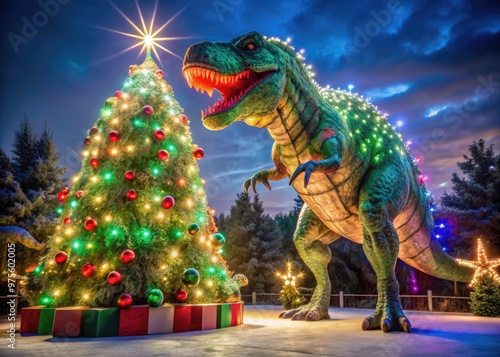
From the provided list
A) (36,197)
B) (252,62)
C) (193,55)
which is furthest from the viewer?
(36,197)

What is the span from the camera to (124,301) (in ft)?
15.6

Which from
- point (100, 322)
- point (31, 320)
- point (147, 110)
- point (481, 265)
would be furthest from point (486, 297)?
point (31, 320)

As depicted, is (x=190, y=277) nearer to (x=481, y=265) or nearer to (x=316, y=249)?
(x=316, y=249)

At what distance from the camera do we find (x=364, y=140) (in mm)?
5809

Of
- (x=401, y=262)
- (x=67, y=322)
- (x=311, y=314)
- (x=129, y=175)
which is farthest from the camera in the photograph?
(x=401, y=262)

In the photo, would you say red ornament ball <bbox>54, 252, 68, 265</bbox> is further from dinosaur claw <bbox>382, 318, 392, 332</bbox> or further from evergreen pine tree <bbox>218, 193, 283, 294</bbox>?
evergreen pine tree <bbox>218, 193, 283, 294</bbox>

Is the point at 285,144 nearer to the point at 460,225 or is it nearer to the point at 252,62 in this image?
the point at 252,62

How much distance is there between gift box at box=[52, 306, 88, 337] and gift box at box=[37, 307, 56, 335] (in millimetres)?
389

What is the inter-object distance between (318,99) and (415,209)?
103 inches

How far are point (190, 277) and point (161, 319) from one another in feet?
2.19

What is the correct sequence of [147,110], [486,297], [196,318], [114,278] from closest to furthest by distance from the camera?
1. [114,278]
2. [196,318]
3. [147,110]
4. [486,297]

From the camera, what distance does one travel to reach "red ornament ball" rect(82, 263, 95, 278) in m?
5.18

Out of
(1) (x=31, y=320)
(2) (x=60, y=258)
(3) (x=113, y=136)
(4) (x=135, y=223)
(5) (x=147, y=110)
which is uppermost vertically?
(5) (x=147, y=110)

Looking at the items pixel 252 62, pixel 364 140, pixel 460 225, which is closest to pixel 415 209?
pixel 364 140
